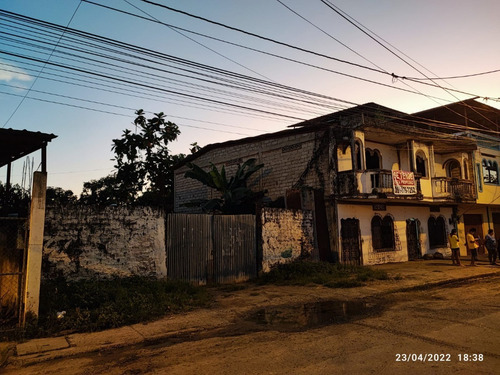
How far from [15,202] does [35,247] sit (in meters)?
3.86

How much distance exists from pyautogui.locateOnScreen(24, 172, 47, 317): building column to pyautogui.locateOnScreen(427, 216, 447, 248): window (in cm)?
2057

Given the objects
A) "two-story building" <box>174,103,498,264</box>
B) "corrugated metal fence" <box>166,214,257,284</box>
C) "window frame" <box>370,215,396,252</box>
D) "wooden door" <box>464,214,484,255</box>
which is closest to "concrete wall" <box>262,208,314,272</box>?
"corrugated metal fence" <box>166,214,257,284</box>

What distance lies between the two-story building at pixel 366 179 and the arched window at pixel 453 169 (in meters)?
0.06

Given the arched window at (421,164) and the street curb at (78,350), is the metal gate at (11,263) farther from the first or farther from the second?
the arched window at (421,164)

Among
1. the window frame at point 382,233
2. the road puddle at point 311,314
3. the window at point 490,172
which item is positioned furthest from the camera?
the window at point 490,172

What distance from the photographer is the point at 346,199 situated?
16609 mm

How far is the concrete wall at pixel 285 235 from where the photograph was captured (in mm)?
13242

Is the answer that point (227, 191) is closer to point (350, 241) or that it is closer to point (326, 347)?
point (350, 241)

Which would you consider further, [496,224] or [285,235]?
[496,224]

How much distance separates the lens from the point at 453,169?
76.7 ft

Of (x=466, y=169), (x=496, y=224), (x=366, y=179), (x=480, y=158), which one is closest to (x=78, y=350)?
(x=366, y=179)

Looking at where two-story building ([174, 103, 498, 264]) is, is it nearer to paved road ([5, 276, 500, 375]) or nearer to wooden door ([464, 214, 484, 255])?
wooden door ([464, 214, 484, 255])

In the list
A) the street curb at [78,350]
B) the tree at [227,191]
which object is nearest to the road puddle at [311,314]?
the street curb at [78,350]

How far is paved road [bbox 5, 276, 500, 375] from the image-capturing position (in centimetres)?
455
